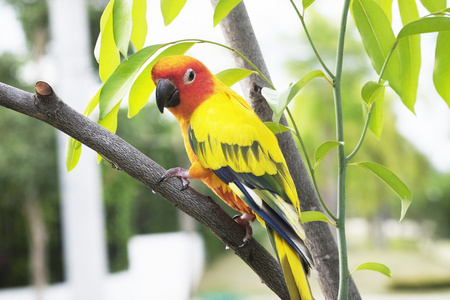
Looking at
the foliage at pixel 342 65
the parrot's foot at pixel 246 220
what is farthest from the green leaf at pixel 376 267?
the parrot's foot at pixel 246 220

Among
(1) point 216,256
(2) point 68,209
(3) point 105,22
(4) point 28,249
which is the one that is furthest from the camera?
(1) point 216,256

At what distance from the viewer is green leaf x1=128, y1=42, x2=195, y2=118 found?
0.58 meters

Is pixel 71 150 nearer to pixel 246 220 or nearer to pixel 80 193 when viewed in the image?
pixel 246 220

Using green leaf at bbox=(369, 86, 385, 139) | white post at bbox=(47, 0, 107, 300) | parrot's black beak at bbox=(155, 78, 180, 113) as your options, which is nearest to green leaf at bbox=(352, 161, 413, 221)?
green leaf at bbox=(369, 86, 385, 139)

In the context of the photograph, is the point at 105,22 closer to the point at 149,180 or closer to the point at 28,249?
the point at 149,180

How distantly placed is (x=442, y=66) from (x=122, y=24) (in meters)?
0.39

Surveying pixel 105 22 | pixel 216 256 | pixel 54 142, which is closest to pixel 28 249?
pixel 54 142

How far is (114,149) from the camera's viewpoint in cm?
50

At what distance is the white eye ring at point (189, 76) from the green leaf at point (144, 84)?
29 millimetres

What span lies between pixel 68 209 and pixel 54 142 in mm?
1299

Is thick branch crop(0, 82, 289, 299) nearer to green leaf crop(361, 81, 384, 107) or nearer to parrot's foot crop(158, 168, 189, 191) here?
parrot's foot crop(158, 168, 189, 191)

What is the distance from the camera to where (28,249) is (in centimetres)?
514

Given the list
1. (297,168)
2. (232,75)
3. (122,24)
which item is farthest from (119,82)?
(297,168)

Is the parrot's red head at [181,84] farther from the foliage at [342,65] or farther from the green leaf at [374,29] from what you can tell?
the green leaf at [374,29]
